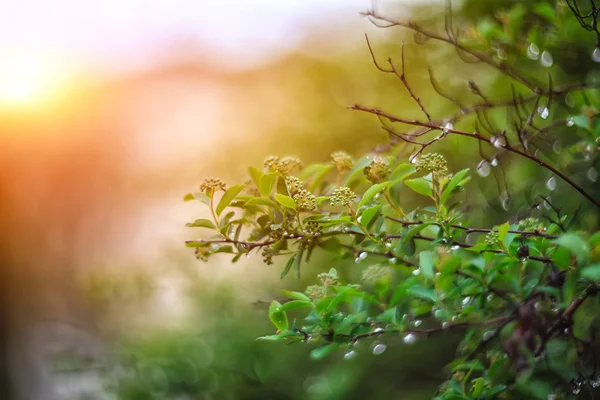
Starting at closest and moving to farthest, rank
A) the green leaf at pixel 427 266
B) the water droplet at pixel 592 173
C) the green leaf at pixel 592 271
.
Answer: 1. the green leaf at pixel 592 271
2. the green leaf at pixel 427 266
3. the water droplet at pixel 592 173

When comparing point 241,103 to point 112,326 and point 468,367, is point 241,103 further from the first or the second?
point 468,367

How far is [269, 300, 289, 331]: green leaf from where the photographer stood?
53 centimetres

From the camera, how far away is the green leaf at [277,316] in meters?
0.53

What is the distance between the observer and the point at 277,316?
539 mm

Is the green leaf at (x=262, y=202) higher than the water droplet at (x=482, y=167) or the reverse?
the reverse

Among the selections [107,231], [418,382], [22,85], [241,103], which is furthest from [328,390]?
[22,85]

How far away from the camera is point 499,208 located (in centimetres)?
87

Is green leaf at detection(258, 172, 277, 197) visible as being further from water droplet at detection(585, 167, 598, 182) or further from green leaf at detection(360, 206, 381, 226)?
water droplet at detection(585, 167, 598, 182)

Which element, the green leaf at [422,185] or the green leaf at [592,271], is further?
the green leaf at [422,185]

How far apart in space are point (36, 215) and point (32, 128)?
1.08 ft

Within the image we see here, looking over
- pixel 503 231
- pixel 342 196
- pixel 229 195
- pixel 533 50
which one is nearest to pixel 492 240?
pixel 503 231

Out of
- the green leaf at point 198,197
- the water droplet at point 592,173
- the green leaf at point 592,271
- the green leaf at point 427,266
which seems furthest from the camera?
the water droplet at point 592,173

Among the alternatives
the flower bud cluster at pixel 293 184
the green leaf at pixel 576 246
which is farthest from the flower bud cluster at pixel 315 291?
the green leaf at pixel 576 246

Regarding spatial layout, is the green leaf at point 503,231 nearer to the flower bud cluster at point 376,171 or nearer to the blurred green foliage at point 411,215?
the blurred green foliage at point 411,215
